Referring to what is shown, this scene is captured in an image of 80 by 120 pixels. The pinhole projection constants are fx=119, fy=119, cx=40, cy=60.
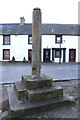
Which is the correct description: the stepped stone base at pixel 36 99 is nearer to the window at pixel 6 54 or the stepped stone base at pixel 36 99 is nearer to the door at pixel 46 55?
the door at pixel 46 55

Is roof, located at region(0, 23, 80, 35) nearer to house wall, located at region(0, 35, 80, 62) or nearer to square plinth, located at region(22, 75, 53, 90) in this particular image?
house wall, located at region(0, 35, 80, 62)

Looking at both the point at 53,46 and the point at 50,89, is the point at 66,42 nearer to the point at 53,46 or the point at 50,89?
the point at 53,46

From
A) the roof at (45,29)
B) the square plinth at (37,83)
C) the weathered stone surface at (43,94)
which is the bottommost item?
the weathered stone surface at (43,94)

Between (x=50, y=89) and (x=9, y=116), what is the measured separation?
1.35 meters

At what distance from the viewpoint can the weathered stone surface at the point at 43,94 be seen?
330 centimetres

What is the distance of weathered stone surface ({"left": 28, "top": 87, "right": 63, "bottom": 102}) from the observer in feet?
10.8

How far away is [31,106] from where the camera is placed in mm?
3080

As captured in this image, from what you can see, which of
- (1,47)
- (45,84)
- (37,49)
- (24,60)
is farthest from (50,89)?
(1,47)

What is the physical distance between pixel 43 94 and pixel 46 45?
64.4 feet

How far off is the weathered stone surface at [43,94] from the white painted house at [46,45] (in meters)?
19.0

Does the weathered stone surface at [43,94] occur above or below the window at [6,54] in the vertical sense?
below

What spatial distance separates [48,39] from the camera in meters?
22.7

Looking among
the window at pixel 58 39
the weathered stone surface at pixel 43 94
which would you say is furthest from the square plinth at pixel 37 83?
the window at pixel 58 39

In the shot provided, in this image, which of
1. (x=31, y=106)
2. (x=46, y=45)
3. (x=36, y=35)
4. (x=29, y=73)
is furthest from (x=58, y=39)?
→ (x=31, y=106)
